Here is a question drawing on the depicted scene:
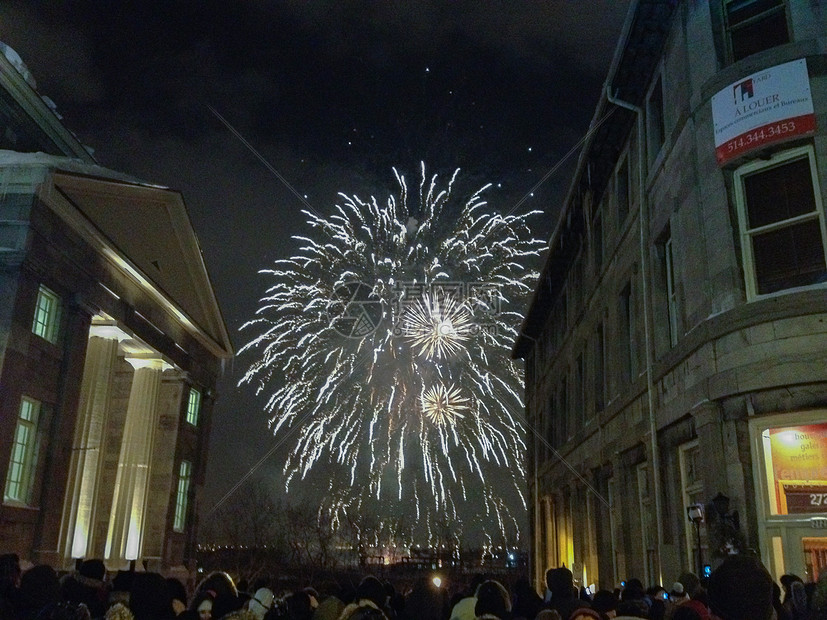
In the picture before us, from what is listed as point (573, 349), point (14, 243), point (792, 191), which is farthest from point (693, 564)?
point (14, 243)

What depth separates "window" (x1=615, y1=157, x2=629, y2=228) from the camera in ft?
68.6

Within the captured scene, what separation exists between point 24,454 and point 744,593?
73.9 ft

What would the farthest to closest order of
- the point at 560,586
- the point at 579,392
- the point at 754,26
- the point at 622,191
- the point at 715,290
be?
1. the point at 579,392
2. the point at 622,191
3. the point at 754,26
4. the point at 715,290
5. the point at 560,586

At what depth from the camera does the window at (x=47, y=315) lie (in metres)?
22.9

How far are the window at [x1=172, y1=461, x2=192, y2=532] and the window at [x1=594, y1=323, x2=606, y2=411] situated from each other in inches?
851

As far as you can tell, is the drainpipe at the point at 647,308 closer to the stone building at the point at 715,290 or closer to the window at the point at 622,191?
the stone building at the point at 715,290

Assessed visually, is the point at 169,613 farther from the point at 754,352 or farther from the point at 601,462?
the point at 601,462

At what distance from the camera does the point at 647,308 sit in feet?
55.4

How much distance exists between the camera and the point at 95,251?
25.8m

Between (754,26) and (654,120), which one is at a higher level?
(654,120)

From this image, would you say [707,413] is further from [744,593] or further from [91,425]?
[91,425]

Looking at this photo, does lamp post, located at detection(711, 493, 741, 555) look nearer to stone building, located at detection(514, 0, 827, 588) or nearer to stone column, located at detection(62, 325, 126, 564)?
stone building, located at detection(514, 0, 827, 588)

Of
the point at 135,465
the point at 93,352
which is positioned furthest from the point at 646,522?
the point at 135,465

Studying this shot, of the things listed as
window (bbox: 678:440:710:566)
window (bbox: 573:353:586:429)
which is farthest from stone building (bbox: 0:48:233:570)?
window (bbox: 678:440:710:566)
